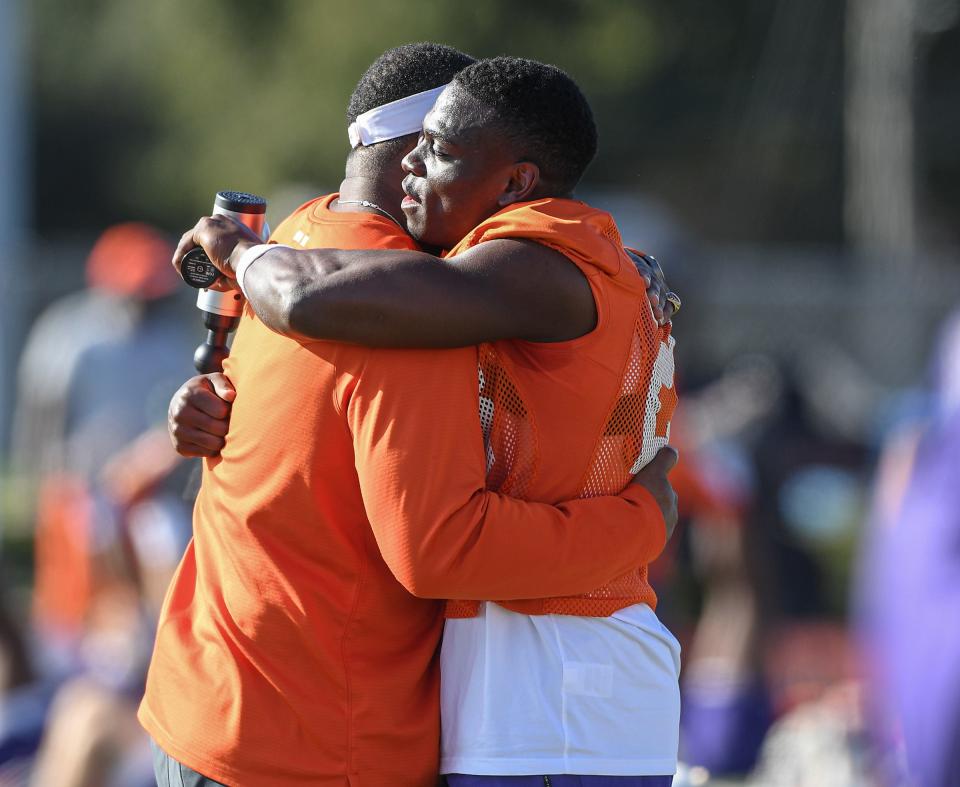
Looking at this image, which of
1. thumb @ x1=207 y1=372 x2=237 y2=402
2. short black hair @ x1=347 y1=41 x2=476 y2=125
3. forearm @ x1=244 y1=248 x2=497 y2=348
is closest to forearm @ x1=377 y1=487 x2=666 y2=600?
forearm @ x1=244 y1=248 x2=497 y2=348

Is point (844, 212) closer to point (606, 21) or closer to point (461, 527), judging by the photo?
point (606, 21)

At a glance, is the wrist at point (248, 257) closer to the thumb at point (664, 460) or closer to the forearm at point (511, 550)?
the forearm at point (511, 550)

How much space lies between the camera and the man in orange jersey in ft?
8.23

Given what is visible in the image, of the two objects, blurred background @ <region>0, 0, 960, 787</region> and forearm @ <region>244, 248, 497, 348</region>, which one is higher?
forearm @ <region>244, 248, 497, 348</region>

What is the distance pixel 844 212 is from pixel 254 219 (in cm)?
2314

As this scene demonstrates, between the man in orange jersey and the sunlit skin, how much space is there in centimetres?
8

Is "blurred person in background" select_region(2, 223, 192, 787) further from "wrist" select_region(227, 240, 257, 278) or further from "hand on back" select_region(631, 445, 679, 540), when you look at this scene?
"hand on back" select_region(631, 445, 679, 540)

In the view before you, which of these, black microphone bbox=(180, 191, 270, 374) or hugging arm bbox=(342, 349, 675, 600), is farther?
black microphone bbox=(180, 191, 270, 374)

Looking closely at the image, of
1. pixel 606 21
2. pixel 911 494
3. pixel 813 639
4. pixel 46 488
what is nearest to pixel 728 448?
pixel 813 639

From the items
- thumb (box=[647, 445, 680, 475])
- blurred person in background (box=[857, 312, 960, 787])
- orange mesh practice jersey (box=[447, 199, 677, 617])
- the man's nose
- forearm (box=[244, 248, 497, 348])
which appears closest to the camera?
forearm (box=[244, 248, 497, 348])

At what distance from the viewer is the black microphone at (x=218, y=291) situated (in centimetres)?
296

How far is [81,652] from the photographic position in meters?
7.43

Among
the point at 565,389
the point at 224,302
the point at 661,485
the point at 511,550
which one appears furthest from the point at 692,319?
the point at 511,550

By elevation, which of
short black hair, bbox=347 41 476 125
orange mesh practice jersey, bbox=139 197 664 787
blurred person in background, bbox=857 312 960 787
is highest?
short black hair, bbox=347 41 476 125
